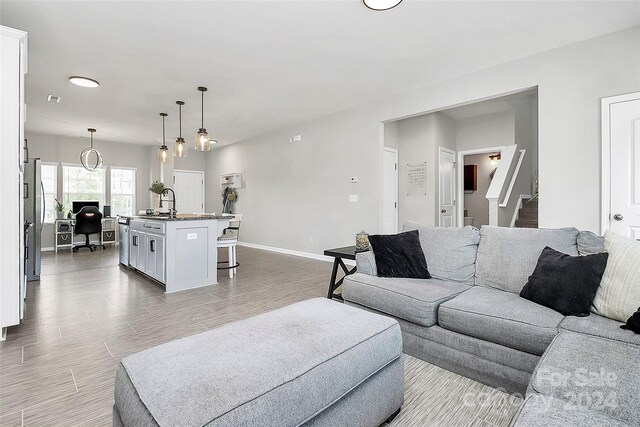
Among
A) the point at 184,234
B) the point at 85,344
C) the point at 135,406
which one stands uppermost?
the point at 184,234

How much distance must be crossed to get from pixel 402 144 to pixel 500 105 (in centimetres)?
186

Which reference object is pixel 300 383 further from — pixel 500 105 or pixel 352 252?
pixel 500 105

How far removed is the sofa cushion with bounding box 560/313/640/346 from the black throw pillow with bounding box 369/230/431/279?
3.50ft

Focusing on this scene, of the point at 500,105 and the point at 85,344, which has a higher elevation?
the point at 500,105

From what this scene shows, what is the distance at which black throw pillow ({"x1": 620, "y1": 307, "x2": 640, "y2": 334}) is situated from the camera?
1527mm

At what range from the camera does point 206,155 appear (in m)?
9.70

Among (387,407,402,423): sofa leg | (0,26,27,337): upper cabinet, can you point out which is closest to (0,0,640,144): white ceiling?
(0,26,27,337): upper cabinet

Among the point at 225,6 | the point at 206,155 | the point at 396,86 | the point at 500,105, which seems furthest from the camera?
the point at 206,155

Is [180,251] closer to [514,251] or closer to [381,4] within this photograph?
[381,4]

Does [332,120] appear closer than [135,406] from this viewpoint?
No

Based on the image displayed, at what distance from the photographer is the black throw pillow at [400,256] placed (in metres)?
2.64

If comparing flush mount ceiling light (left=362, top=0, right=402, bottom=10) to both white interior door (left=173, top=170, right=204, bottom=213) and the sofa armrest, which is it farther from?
white interior door (left=173, top=170, right=204, bottom=213)

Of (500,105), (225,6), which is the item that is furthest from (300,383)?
(500,105)

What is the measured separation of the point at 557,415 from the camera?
3.04 feet
